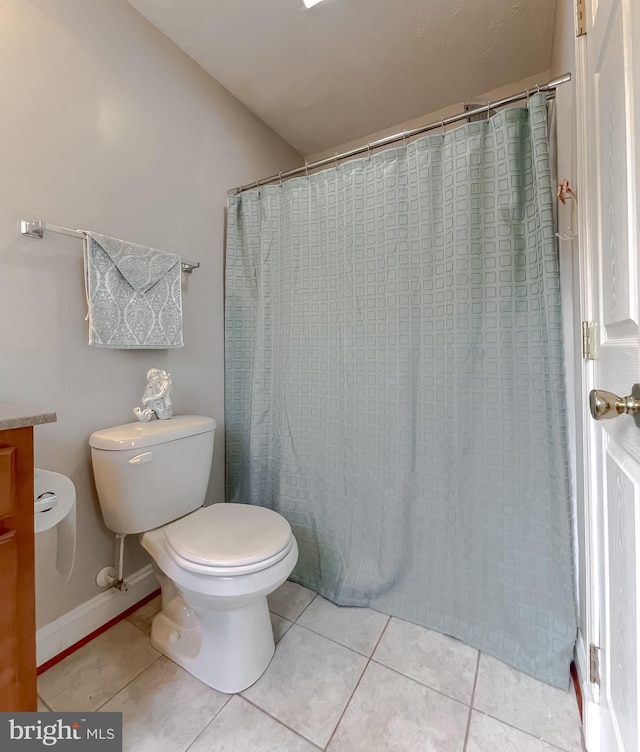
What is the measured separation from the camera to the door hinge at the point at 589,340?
0.80 meters

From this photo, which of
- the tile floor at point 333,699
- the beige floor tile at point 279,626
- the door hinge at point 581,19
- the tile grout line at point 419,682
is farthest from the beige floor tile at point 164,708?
the door hinge at point 581,19

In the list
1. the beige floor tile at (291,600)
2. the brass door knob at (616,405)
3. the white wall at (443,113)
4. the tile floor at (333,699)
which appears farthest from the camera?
the white wall at (443,113)

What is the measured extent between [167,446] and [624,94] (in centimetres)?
142

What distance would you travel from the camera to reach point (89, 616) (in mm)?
1223

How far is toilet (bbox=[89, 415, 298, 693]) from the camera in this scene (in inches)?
38.6

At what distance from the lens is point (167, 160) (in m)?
1.43

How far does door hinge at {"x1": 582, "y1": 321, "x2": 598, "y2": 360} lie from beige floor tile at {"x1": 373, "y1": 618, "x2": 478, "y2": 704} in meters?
1.05

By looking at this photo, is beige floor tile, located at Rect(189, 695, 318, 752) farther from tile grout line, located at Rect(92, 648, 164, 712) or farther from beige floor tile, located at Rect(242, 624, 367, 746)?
tile grout line, located at Rect(92, 648, 164, 712)

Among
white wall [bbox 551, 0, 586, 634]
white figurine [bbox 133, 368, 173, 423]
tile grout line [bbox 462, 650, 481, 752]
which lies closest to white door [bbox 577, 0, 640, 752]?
white wall [bbox 551, 0, 586, 634]

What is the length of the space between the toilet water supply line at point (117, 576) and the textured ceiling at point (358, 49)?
198 centimetres

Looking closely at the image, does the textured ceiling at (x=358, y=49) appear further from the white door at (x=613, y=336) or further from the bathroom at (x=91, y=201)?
the white door at (x=613, y=336)

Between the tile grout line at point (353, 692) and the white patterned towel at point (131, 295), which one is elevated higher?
the white patterned towel at point (131, 295)

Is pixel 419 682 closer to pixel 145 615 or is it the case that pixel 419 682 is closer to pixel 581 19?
pixel 145 615

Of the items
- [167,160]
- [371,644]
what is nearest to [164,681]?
[371,644]
